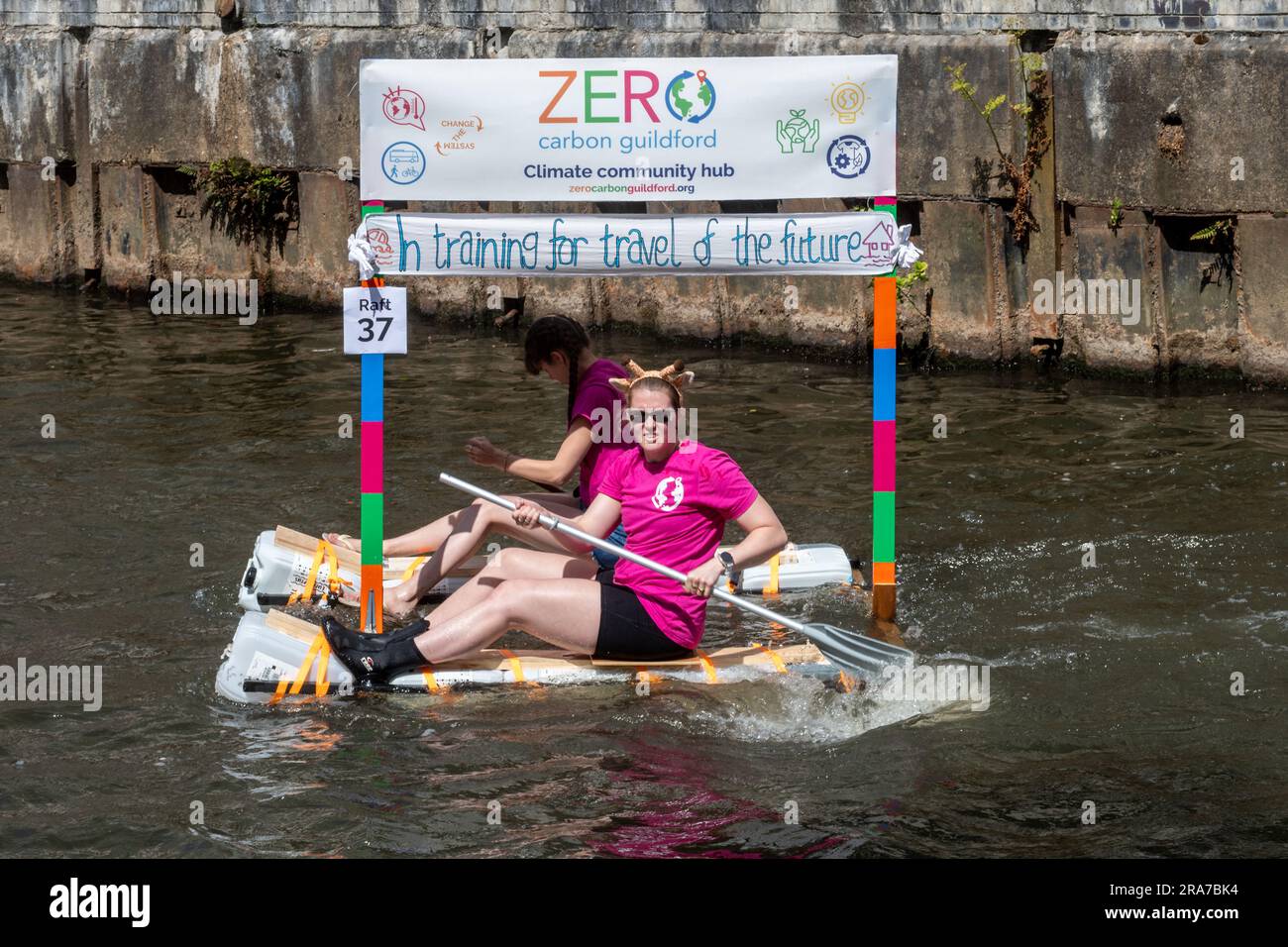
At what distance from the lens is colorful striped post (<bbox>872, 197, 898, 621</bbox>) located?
7766mm

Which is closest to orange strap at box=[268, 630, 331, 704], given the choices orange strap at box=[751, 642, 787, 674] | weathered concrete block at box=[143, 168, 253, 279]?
orange strap at box=[751, 642, 787, 674]

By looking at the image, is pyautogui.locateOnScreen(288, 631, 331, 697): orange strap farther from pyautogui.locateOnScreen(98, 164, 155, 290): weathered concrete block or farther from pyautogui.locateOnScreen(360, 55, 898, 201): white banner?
pyautogui.locateOnScreen(98, 164, 155, 290): weathered concrete block

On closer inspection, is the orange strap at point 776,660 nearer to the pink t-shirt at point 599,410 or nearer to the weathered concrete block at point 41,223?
the pink t-shirt at point 599,410

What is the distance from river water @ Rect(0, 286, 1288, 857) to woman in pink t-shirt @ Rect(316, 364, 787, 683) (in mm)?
230

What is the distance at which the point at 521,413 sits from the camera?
1274 centimetres

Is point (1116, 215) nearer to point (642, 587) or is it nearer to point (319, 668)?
point (642, 587)

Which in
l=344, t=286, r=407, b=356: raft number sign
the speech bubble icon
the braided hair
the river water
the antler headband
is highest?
the speech bubble icon

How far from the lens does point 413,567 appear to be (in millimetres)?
8758

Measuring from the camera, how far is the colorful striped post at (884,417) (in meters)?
7.77

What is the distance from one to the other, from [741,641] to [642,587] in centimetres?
120

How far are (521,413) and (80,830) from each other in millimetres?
6924

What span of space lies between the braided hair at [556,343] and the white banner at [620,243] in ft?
1.75

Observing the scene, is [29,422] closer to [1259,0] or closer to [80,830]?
[80,830]

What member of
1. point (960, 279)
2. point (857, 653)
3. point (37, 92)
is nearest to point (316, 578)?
point (857, 653)
